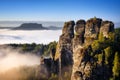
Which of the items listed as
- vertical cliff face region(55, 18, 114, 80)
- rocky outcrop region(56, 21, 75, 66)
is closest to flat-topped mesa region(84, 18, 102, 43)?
vertical cliff face region(55, 18, 114, 80)

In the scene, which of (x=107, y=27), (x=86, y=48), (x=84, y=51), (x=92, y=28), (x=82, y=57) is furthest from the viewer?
(x=92, y=28)

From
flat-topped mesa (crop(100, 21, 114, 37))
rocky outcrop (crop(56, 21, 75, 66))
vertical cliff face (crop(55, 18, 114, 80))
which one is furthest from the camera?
rocky outcrop (crop(56, 21, 75, 66))

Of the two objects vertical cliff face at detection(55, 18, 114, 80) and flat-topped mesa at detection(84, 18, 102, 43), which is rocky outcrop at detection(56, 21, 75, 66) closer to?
vertical cliff face at detection(55, 18, 114, 80)

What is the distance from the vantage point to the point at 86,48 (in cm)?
8050

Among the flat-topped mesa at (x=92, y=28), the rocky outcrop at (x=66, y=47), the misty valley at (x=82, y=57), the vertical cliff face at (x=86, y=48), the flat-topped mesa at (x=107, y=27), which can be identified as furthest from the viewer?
the rocky outcrop at (x=66, y=47)

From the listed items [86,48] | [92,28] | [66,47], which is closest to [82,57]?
[86,48]

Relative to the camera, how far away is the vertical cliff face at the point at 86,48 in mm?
75562

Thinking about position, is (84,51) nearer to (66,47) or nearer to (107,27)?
(107,27)

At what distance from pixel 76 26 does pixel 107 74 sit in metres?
35.9

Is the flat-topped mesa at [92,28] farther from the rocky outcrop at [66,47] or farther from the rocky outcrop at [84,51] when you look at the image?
the rocky outcrop at [66,47]

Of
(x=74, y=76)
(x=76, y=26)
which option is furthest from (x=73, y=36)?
(x=74, y=76)

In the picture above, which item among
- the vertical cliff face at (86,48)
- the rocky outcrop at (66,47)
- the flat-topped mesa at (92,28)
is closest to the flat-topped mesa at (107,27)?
the vertical cliff face at (86,48)

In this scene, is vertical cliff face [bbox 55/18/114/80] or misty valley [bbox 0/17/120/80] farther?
misty valley [bbox 0/17/120/80]

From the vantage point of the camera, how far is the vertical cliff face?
75562 millimetres
